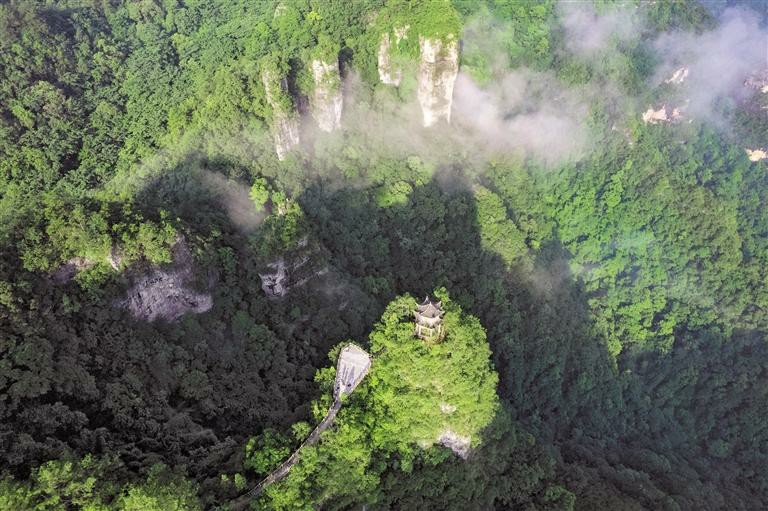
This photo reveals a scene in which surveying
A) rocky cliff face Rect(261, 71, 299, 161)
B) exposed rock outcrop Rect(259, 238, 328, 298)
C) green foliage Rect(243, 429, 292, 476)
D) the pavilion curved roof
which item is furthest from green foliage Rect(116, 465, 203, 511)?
rocky cliff face Rect(261, 71, 299, 161)

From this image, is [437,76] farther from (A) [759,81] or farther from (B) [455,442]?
(A) [759,81]

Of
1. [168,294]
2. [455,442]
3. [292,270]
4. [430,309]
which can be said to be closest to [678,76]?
[292,270]

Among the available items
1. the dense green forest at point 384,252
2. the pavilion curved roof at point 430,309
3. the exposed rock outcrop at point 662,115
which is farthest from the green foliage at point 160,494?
the exposed rock outcrop at point 662,115

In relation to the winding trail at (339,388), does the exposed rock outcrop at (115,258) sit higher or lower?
higher

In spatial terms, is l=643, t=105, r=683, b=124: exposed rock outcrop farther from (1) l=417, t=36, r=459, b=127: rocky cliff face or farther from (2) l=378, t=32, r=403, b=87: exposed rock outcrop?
(2) l=378, t=32, r=403, b=87: exposed rock outcrop

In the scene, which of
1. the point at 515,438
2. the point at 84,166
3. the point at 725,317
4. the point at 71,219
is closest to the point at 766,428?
the point at 725,317

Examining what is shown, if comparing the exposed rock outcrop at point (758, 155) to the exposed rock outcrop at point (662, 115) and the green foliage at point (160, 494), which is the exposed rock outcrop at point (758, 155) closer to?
the exposed rock outcrop at point (662, 115)

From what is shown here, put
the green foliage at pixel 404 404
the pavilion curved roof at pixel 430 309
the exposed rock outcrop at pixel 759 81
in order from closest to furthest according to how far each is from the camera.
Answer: the green foliage at pixel 404 404, the pavilion curved roof at pixel 430 309, the exposed rock outcrop at pixel 759 81

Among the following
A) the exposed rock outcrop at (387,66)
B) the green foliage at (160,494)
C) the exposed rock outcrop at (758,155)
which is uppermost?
the exposed rock outcrop at (387,66)
